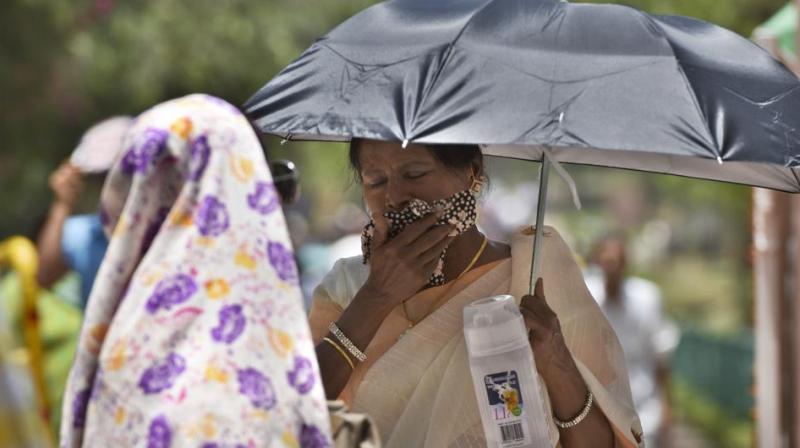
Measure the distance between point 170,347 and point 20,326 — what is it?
6.06 feet

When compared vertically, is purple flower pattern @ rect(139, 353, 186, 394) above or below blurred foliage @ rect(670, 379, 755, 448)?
above

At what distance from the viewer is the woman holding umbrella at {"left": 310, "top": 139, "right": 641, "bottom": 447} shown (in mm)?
3139

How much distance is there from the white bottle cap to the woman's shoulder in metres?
0.38

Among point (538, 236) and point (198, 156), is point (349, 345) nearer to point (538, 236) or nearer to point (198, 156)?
point (538, 236)

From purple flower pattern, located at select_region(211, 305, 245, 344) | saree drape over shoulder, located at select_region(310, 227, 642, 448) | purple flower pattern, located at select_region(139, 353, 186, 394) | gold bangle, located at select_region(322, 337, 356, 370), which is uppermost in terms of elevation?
purple flower pattern, located at select_region(211, 305, 245, 344)

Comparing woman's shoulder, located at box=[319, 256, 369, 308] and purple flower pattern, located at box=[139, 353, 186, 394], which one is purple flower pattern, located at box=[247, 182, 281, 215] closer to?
purple flower pattern, located at box=[139, 353, 186, 394]

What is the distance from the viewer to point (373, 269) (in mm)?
3129

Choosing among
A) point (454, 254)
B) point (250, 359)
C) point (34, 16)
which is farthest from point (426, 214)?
point (34, 16)

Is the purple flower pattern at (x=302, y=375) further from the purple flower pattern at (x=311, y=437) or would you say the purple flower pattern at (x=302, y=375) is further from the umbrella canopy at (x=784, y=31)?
the umbrella canopy at (x=784, y=31)

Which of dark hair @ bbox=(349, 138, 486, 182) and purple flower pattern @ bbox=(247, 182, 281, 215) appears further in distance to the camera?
dark hair @ bbox=(349, 138, 486, 182)

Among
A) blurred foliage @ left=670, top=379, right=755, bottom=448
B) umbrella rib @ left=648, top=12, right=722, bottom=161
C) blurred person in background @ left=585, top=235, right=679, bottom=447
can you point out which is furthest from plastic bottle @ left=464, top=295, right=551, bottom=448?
blurred foliage @ left=670, top=379, right=755, bottom=448

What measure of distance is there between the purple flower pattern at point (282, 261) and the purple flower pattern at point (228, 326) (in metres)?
0.11

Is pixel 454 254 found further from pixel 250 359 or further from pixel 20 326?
pixel 20 326

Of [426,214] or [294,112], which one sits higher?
[294,112]
